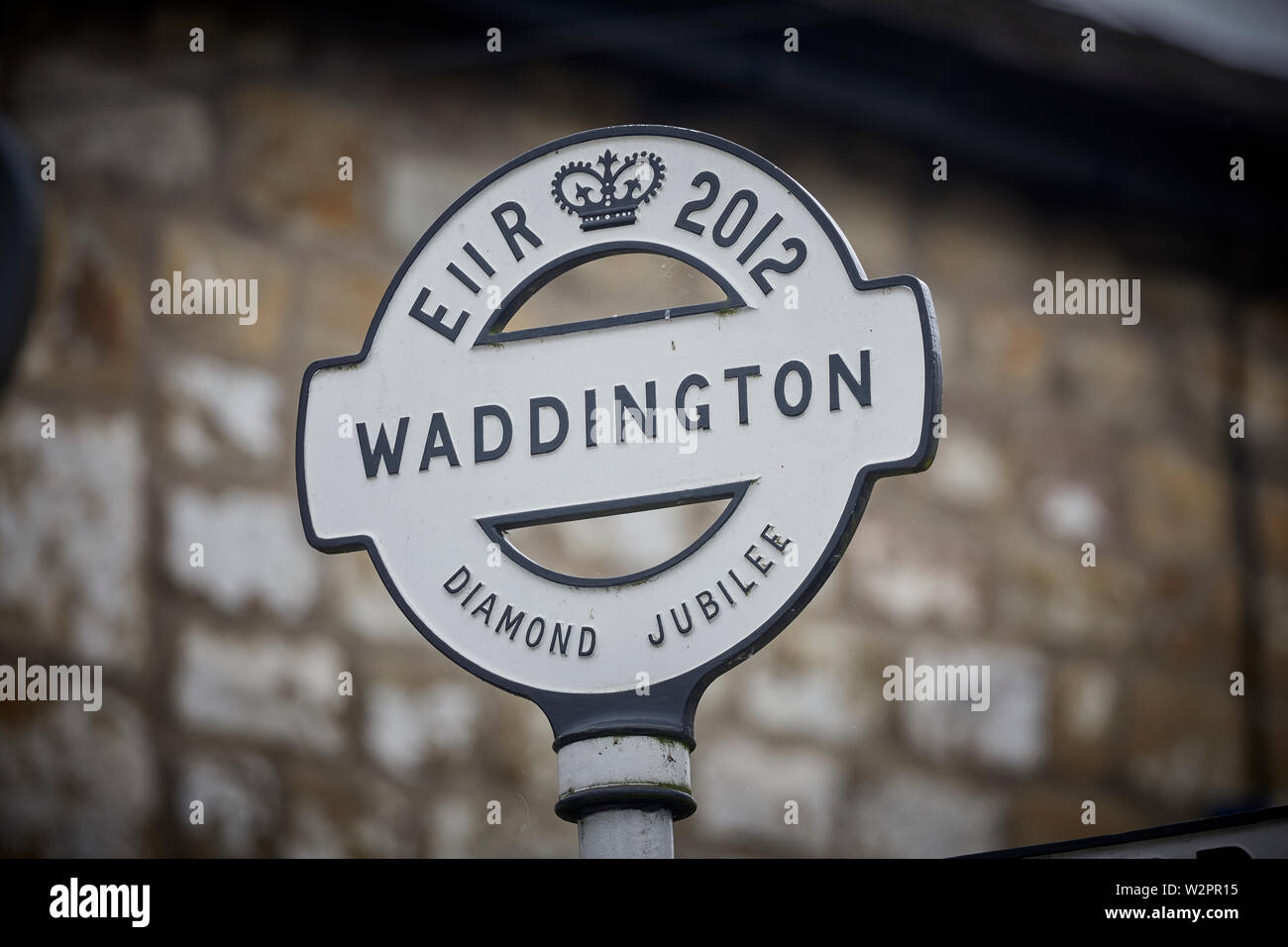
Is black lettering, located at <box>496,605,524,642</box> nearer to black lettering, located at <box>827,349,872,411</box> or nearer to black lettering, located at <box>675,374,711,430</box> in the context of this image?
black lettering, located at <box>675,374,711,430</box>

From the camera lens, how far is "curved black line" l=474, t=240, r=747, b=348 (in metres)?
2.36

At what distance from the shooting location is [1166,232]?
485cm

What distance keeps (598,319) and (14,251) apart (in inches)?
46.9

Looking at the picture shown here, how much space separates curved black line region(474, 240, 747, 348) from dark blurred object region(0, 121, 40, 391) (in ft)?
3.66

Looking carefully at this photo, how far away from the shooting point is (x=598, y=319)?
7.84 feet

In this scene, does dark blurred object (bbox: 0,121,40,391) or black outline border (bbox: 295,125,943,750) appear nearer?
dark blurred object (bbox: 0,121,40,391)

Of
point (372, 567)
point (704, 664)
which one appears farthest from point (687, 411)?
point (372, 567)

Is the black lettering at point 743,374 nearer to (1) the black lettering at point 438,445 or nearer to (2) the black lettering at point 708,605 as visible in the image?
(2) the black lettering at point 708,605

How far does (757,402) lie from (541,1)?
225 cm

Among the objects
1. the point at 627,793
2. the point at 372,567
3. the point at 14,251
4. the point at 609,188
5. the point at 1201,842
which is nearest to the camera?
the point at 14,251

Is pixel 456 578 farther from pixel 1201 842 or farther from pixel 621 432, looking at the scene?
pixel 1201 842

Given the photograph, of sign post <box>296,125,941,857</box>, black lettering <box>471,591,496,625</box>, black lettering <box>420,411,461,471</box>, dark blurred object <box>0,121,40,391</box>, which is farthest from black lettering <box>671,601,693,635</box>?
dark blurred object <box>0,121,40,391</box>

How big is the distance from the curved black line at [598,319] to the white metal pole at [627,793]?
53cm
